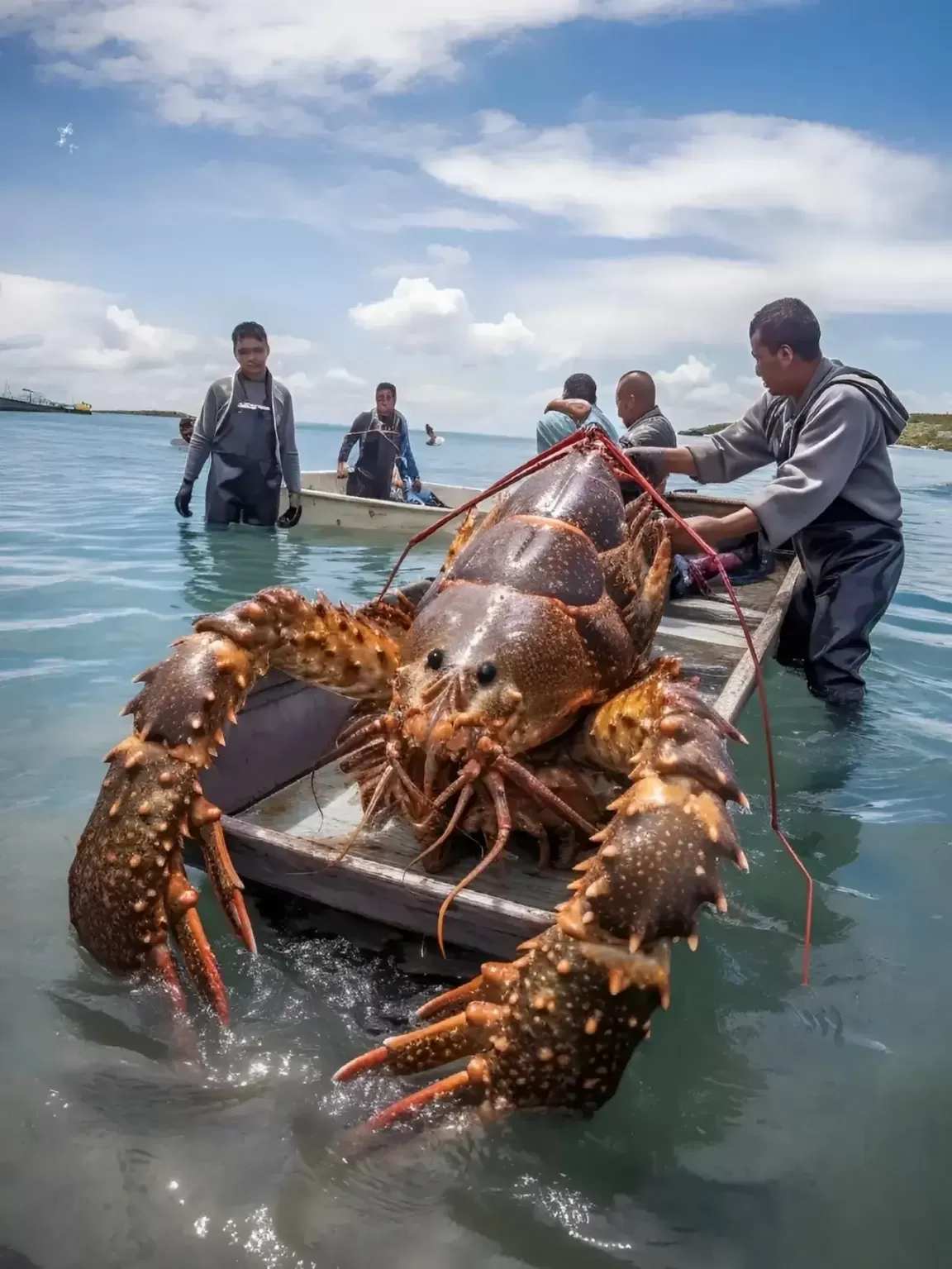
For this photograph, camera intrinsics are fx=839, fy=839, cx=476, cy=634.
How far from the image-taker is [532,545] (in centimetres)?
351

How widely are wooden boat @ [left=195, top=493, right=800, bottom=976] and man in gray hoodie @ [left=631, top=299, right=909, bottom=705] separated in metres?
0.68

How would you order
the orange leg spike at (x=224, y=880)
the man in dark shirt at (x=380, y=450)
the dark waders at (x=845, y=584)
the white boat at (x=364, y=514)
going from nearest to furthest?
the orange leg spike at (x=224, y=880), the dark waders at (x=845, y=584), the white boat at (x=364, y=514), the man in dark shirt at (x=380, y=450)

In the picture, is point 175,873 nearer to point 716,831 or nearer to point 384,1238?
point 384,1238

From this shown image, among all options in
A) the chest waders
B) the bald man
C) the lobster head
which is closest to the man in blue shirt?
the bald man

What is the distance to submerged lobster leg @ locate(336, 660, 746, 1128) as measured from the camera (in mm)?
2098

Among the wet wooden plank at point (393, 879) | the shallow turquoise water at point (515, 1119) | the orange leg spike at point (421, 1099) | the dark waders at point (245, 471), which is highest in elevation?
the dark waders at point (245, 471)

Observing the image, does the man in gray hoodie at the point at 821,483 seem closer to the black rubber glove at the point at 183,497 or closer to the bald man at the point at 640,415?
the bald man at the point at 640,415

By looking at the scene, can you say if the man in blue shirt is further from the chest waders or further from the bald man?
the chest waders

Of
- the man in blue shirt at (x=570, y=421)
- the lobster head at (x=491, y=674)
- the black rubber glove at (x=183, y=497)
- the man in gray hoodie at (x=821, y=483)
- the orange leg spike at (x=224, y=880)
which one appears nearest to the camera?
the orange leg spike at (x=224, y=880)

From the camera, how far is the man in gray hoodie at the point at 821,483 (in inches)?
193

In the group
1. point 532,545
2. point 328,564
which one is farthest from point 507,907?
point 328,564

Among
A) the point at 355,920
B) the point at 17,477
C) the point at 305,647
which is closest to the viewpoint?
the point at 355,920

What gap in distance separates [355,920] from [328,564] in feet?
25.7

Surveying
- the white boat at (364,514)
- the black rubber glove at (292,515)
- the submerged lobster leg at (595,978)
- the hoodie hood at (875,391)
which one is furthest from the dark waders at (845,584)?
the black rubber glove at (292,515)
